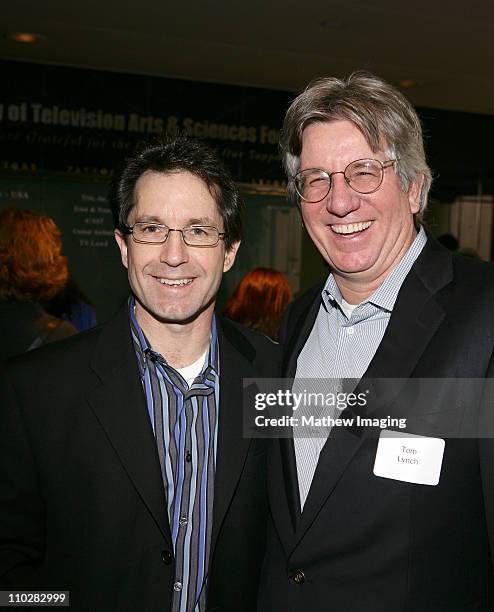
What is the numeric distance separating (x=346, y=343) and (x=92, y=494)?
0.77 metres

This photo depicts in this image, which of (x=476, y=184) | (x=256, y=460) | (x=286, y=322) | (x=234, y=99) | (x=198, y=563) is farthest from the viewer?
(x=476, y=184)

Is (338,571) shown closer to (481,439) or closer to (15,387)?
(481,439)

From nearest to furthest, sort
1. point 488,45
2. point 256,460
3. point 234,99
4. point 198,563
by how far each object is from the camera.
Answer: point 198,563, point 256,460, point 488,45, point 234,99

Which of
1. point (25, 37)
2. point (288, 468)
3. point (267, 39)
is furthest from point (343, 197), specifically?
point (25, 37)

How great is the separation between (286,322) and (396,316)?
58 cm

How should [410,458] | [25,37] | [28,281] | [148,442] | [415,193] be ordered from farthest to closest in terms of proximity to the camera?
1. [25,37]
2. [28,281]
3. [415,193]
4. [148,442]
5. [410,458]

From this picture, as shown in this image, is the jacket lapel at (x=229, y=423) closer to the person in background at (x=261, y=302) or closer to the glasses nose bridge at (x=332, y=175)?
the glasses nose bridge at (x=332, y=175)

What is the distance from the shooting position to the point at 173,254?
1.82m

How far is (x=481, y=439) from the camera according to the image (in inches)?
63.4

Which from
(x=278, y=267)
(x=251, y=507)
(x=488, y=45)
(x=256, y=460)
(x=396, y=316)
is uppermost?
(x=488, y=45)

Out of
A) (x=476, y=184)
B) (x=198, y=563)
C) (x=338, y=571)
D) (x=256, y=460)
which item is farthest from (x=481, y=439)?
(x=476, y=184)

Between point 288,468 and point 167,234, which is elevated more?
point 167,234

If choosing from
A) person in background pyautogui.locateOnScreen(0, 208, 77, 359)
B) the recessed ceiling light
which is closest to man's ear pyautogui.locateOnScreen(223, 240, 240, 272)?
person in background pyautogui.locateOnScreen(0, 208, 77, 359)

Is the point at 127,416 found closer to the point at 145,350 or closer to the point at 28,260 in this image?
the point at 145,350
